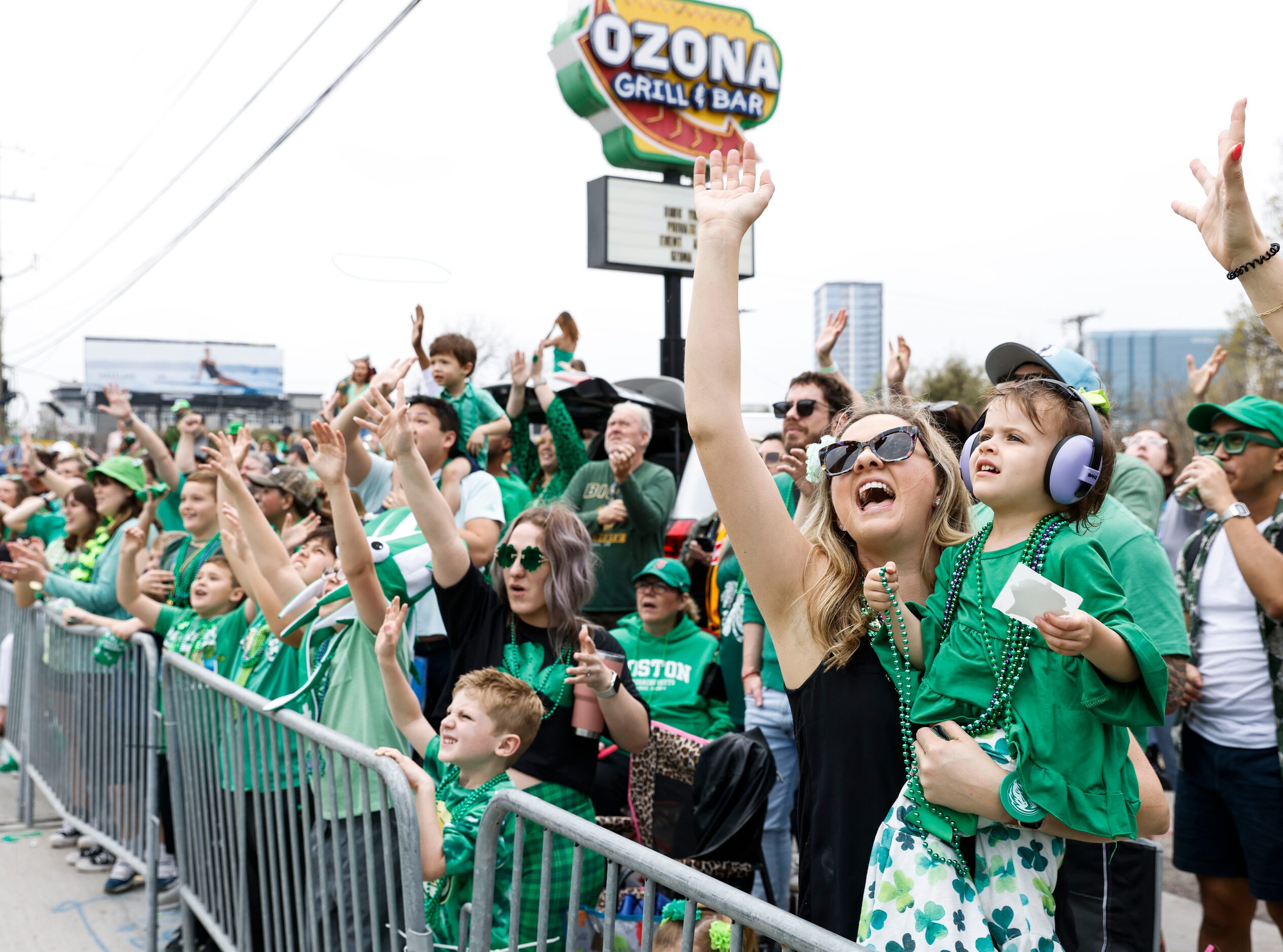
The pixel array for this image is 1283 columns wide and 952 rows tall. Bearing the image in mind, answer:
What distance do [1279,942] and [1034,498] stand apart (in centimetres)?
360

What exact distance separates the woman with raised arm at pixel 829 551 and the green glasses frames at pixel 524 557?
151cm

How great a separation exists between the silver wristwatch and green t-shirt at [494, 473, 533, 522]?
3396 mm

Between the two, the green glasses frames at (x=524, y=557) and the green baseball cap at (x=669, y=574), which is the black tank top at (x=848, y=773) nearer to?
the green glasses frames at (x=524, y=557)

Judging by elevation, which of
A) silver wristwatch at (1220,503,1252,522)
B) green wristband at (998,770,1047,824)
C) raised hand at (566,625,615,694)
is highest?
silver wristwatch at (1220,503,1252,522)

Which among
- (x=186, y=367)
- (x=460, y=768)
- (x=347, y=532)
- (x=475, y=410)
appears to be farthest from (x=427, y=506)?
(x=186, y=367)

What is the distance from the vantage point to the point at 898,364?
4.54 meters

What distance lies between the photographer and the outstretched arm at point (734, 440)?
76.9 inches

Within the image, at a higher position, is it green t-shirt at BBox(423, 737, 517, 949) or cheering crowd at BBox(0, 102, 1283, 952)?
cheering crowd at BBox(0, 102, 1283, 952)

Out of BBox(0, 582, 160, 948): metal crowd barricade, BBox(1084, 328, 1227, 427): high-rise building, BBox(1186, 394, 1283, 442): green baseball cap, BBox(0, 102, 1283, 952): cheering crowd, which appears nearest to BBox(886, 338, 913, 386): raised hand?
BBox(0, 102, 1283, 952): cheering crowd

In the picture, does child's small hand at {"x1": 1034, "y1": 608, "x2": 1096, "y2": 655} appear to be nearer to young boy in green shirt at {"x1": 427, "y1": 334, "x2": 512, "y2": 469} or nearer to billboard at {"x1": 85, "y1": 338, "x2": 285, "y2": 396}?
young boy in green shirt at {"x1": 427, "y1": 334, "x2": 512, "y2": 469}

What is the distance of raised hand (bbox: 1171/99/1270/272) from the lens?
203 centimetres

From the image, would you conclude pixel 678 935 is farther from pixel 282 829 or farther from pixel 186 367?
pixel 186 367

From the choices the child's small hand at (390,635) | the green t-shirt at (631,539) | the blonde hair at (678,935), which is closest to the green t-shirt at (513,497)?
the green t-shirt at (631,539)

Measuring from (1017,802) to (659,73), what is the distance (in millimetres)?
11257
